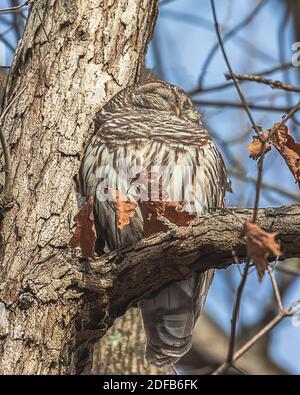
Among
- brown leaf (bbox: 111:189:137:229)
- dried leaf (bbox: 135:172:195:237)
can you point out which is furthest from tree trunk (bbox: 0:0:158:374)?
dried leaf (bbox: 135:172:195:237)

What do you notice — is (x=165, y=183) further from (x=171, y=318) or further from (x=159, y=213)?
(x=171, y=318)

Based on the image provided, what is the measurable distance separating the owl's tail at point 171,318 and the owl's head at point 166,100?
1.12m

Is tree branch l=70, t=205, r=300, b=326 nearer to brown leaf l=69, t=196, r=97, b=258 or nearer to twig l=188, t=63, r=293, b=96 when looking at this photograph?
brown leaf l=69, t=196, r=97, b=258

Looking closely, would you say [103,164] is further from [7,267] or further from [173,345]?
[173,345]

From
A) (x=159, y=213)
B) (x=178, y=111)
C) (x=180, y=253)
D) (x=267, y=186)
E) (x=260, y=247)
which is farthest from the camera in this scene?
(x=267, y=186)

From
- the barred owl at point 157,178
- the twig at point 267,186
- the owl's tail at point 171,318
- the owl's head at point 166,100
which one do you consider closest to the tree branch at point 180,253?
the barred owl at point 157,178

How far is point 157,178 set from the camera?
14.9ft

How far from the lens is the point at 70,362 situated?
4355mm

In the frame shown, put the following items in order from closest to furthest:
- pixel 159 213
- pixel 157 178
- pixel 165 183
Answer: pixel 159 213 → pixel 157 178 → pixel 165 183

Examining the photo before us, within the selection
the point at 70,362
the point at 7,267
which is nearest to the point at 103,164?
the point at 7,267

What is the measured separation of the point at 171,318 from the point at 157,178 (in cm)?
87

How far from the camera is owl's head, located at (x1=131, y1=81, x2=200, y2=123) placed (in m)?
5.42

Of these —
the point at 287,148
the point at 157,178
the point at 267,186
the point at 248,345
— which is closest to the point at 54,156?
the point at 157,178

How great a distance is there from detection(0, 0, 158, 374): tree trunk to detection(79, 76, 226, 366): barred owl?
160 millimetres
